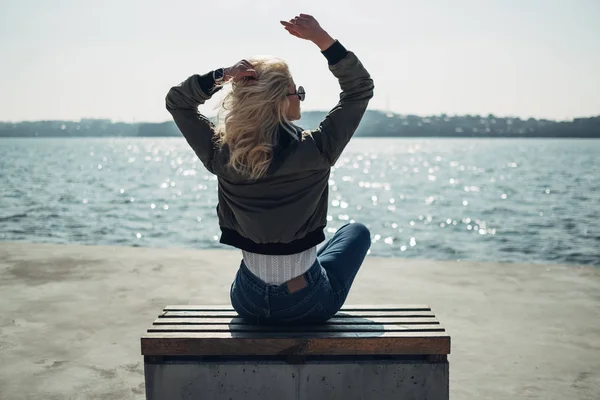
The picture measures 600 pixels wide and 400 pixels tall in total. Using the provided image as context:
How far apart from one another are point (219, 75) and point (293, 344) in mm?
1254

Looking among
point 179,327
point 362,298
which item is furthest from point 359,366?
point 362,298

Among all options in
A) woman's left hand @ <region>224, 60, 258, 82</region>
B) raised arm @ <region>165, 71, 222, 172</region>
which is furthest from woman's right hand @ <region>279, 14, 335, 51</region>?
raised arm @ <region>165, 71, 222, 172</region>

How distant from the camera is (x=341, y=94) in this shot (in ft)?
10.9

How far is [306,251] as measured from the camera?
3.41m

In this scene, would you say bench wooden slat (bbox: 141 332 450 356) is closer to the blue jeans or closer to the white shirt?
the blue jeans

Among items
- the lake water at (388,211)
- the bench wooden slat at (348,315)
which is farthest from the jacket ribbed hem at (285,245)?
the lake water at (388,211)

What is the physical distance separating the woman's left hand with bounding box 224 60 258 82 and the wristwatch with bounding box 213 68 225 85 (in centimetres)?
8

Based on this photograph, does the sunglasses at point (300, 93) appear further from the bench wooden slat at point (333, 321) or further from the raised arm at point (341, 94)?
the bench wooden slat at point (333, 321)

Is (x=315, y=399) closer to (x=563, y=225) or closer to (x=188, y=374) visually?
(x=188, y=374)

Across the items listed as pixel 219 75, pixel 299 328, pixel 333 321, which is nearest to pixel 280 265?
pixel 299 328

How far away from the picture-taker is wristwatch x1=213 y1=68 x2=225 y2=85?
3.27 metres

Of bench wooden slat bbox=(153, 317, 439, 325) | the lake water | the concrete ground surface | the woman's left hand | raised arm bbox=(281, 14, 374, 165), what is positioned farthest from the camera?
the lake water

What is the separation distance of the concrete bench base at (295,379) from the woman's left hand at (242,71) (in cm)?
128

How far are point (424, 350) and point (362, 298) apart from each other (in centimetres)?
350
